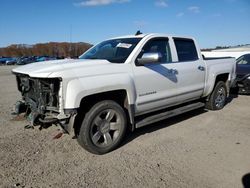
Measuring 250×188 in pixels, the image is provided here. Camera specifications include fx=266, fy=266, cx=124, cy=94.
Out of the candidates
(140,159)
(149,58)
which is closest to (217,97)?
(149,58)

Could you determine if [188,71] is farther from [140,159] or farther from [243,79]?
[243,79]

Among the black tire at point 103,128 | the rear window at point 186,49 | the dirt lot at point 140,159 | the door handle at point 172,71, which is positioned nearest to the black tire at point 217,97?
the dirt lot at point 140,159

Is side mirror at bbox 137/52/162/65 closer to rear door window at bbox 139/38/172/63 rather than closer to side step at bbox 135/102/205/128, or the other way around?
rear door window at bbox 139/38/172/63

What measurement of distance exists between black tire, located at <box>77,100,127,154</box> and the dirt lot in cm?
16

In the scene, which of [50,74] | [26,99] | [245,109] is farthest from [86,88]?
[245,109]

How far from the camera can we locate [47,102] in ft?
13.1

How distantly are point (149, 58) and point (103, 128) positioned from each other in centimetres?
139

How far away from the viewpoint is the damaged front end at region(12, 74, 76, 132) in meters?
3.82

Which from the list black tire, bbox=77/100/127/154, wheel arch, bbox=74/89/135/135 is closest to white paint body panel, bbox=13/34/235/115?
wheel arch, bbox=74/89/135/135

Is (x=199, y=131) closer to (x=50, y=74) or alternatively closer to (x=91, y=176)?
(x=91, y=176)

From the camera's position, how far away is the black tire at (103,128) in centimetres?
406

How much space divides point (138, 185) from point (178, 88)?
266 centimetres

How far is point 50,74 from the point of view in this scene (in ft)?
12.1

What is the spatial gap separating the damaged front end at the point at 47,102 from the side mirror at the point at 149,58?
4.94 feet
